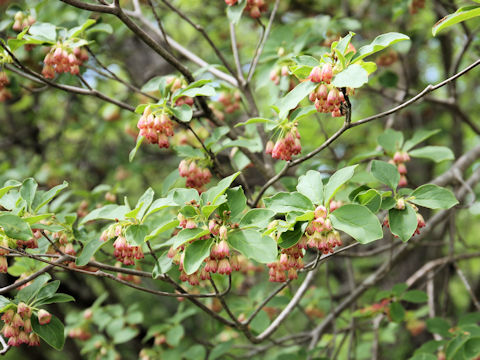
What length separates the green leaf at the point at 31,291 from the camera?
2.16m

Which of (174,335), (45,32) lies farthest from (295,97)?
(174,335)

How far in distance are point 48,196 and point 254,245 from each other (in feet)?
3.43

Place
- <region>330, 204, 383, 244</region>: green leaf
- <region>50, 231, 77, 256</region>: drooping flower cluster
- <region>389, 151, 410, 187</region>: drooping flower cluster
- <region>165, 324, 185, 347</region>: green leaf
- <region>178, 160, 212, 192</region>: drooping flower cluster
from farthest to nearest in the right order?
<region>165, 324, 185, 347</region>: green leaf → <region>389, 151, 410, 187</region>: drooping flower cluster → <region>178, 160, 212, 192</region>: drooping flower cluster → <region>50, 231, 77, 256</region>: drooping flower cluster → <region>330, 204, 383, 244</region>: green leaf

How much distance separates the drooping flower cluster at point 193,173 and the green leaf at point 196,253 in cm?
67

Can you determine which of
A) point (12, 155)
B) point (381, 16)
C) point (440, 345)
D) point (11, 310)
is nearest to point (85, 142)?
point (12, 155)

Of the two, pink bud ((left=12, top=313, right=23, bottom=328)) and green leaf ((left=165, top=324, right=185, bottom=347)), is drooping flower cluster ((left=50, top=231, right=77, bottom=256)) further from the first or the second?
Answer: green leaf ((left=165, top=324, right=185, bottom=347))

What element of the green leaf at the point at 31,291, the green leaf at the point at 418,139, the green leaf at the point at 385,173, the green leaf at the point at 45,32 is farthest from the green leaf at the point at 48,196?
the green leaf at the point at 418,139

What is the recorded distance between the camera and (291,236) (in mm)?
1868

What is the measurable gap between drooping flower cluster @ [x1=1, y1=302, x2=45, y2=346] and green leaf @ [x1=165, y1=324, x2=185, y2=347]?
1.38 m

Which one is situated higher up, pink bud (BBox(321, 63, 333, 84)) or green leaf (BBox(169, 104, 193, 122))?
pink bud (BBox(321, 63, 333, 84))

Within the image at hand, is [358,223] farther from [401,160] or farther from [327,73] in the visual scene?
[401,160]

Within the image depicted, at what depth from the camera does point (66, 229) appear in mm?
2445

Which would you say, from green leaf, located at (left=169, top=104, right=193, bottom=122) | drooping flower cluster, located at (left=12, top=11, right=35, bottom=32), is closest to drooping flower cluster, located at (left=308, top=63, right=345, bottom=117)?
green leaf, located at (left=169, top=104, right=193, bottom=122)

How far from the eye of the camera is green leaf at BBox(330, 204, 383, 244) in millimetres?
1745
